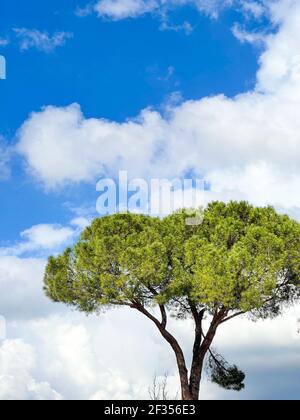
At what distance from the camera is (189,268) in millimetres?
22938

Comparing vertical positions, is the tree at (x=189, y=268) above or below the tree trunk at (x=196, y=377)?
above

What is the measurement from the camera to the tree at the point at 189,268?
858 inches

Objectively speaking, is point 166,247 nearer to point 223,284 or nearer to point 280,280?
point 223,284

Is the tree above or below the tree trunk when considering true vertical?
above

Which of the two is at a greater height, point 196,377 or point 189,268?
point 189,268

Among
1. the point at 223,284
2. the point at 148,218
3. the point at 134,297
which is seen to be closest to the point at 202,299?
the point at 223,284

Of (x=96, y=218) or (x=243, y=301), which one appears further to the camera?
(x=96, y=218)

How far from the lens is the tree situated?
71.5 ft

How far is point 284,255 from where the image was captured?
74.0 feet

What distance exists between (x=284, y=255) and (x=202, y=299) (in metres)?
3.50
